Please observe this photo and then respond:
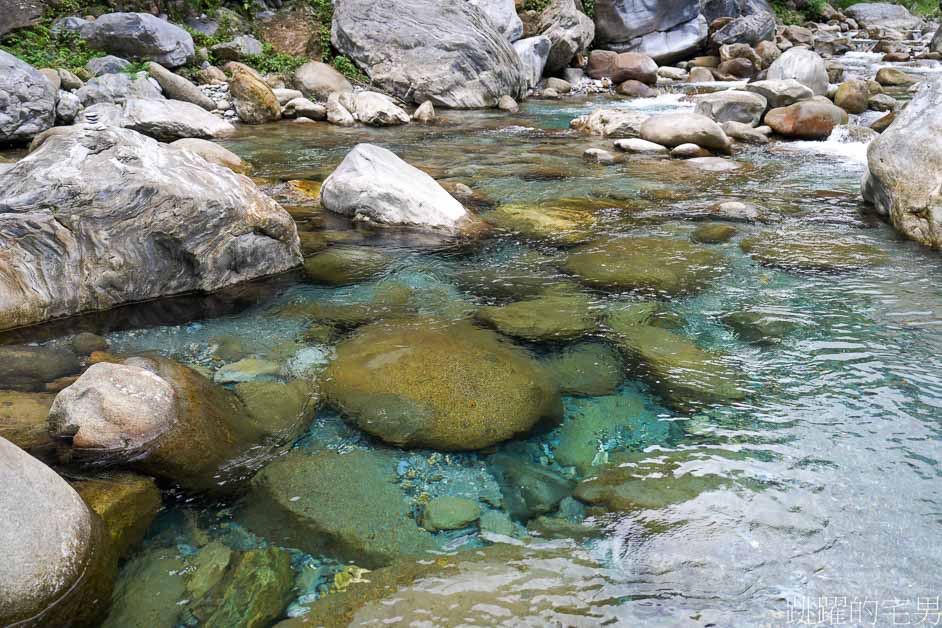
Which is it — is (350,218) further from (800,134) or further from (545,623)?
(800,134)

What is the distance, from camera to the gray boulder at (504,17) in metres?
19.1

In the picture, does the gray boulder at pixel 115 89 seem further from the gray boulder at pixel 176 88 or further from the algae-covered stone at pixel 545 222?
the algae-covered stone at pixel 545 222

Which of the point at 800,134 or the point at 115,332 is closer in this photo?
the point at 115,332

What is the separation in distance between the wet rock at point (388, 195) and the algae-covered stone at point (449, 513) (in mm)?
3871

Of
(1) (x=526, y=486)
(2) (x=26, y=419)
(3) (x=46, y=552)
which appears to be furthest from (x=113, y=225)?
(1) (x=526, y=486)

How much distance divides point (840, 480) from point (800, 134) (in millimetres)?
10158

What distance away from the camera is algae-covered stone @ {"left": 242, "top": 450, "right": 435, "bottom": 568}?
2.54 metres

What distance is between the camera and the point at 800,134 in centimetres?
1112

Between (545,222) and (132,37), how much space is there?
1255cm

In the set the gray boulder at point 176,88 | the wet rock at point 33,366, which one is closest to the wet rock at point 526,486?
the wet rock at point 33,366

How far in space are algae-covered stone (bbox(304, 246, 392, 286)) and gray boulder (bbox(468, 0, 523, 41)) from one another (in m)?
15.6

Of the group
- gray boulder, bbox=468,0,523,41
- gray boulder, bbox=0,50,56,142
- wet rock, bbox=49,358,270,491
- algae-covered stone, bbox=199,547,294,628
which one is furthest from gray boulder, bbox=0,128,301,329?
gray boulder, bbox=468,0,523,41

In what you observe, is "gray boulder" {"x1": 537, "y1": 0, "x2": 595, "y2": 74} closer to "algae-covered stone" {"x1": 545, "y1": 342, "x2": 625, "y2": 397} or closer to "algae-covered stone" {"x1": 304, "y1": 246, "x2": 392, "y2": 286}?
"algae-covered stone" {"x1": 304, "y1": 246, "x2": 392, "y2": 286}

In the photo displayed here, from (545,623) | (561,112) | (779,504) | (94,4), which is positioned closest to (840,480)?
(779,504)
